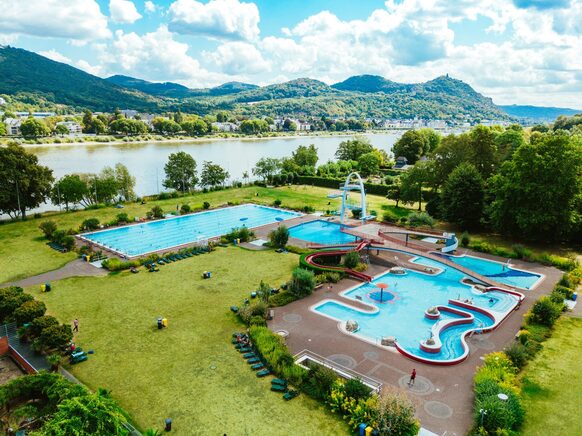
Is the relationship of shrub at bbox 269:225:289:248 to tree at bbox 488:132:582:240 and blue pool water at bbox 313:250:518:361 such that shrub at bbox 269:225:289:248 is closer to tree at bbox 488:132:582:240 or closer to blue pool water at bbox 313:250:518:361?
blue pool water at bbox 313:250:518:361

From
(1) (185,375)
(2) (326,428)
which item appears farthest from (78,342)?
(2) (326,428)

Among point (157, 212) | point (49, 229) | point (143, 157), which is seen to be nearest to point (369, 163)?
point (157, 212)

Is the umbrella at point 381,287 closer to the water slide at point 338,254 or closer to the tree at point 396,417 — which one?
the water slide at point 338,254

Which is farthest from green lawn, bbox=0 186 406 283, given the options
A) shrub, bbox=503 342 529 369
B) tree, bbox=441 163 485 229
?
shrub, bbox=503 342 529 369

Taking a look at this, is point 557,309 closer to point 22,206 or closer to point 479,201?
point 479,201

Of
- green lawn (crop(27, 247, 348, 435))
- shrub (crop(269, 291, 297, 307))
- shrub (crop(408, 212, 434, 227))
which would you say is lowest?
green lawn (crop(27, 247, 348, 435))

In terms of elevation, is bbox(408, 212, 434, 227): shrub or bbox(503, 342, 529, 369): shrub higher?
bbox(408, 212, 434, 227): shrub

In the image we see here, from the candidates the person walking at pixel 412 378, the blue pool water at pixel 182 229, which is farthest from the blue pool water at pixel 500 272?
the blue pool water at pixel 182 229
